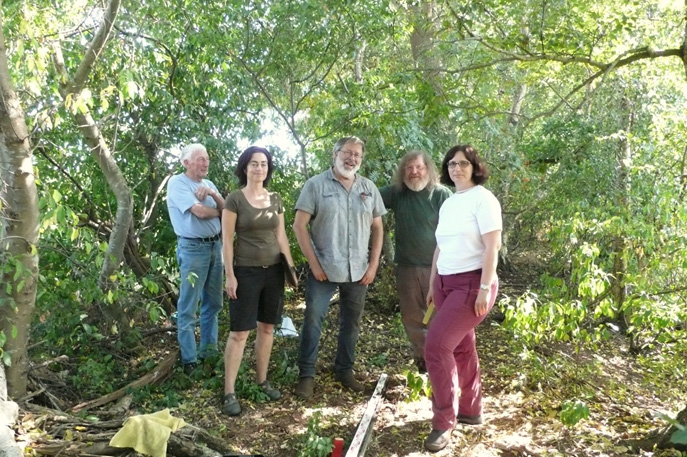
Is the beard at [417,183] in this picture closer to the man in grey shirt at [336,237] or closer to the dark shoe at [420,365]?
the man in grey shirt at [336,237]

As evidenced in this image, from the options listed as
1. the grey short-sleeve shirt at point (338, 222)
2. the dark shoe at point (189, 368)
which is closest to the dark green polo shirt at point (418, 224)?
the grey short-sleeve shirt at point (338, 222)

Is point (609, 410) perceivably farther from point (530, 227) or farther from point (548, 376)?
point (530, 227)

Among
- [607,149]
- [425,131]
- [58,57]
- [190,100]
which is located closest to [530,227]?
[607,149]

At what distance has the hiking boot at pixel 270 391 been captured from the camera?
177 inches

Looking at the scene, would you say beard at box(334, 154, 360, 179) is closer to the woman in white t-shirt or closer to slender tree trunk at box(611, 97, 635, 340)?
the woman in white t-shirt

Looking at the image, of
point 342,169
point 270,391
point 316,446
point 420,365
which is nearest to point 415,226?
point 342,169

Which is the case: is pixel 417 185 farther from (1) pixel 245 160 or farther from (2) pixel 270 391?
(2) pixel 270 391

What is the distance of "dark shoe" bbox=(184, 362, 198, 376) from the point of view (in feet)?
16.1

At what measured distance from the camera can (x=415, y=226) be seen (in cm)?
465

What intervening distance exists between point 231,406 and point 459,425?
162 centimetres

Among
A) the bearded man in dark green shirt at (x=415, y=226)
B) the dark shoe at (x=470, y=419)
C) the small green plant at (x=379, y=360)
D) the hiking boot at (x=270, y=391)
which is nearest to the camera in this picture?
the dark shoe at (x=470, y=419)

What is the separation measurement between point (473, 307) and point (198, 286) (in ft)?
8.06

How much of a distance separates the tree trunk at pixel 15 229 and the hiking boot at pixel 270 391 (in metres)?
1.67

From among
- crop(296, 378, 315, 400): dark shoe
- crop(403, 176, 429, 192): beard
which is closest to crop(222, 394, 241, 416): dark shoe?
crop(296, 378, 315, 400): dark shoe
